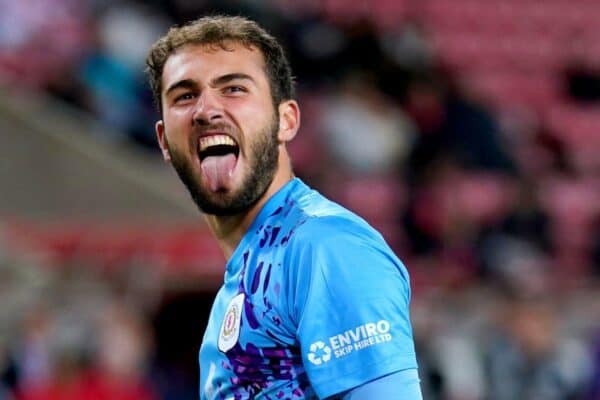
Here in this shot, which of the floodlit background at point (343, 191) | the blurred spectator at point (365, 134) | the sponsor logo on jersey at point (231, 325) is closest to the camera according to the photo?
the sponsor logo on jersey at point (231, 325)

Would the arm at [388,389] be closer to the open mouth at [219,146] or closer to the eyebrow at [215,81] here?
the open mouth at [219,146]

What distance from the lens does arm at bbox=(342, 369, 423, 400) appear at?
219cm

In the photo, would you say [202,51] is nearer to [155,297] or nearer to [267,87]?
[267,87]

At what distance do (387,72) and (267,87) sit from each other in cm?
722

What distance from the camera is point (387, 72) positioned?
977 centimetres

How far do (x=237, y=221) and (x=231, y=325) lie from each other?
0.97ft

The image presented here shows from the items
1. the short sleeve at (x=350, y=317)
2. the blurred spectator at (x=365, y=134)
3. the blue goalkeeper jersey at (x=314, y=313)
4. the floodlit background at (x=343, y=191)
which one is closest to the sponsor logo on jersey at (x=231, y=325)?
the blue goalkeeper jersey at (x=314, y=313)

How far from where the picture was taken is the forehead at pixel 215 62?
2568 mm

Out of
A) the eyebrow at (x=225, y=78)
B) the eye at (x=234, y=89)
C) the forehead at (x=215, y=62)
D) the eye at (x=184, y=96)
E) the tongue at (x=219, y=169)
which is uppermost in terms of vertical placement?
the forehead at (x=215, y=62)

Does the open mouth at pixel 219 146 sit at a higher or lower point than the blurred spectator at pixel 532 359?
higher

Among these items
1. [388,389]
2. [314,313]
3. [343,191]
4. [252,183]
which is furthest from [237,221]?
[343,191]

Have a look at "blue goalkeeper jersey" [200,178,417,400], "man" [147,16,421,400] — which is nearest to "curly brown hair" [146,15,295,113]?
"man" [147,16,421,400]

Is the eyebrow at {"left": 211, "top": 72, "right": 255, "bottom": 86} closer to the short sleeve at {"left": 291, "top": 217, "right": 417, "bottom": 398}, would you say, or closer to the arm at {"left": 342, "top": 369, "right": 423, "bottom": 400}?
the short sleeve at {"left": 291, "top": 217, "right": 417, "bottom": 398}

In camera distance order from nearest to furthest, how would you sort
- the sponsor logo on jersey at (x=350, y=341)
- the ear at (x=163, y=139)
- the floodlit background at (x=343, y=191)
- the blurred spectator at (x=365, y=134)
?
the sponsor logo on jersey at (x=350, y=341)
the ear at (x=163, y=139)
the floodlit background at (x=343, y=191)
the blurred spectator at (x=365, y=134)
